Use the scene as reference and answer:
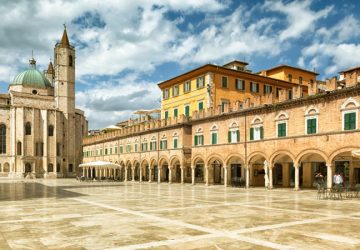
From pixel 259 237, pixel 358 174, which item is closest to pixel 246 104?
pixel 358 174

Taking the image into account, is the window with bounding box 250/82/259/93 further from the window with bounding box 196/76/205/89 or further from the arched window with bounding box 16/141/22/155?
the arched window with bounding box 16/141/22/155

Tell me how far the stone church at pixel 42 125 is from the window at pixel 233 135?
49.5m

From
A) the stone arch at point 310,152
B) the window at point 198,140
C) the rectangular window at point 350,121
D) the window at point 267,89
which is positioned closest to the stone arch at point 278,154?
the stone arch at point 310,152

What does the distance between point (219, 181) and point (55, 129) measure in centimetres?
4902

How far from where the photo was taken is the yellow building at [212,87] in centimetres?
4009

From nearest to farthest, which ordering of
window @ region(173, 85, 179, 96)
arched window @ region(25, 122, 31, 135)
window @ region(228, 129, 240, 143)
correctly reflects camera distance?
window @ region(228, 129, 240, 143) → window @ region(173, 85, 179, 96) → arched window @ region(25, 122, 31, 135)

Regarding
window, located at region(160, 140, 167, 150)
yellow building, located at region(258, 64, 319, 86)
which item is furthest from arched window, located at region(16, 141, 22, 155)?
yellow building, located at region(258, 64, 319, 86)

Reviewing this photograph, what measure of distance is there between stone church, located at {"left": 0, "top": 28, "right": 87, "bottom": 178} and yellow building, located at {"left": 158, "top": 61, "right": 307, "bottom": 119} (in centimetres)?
3914

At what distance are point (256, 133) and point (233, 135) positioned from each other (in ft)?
9.74

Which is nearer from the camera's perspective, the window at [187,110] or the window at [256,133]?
the window at [256,133]

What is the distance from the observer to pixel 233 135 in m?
34.0

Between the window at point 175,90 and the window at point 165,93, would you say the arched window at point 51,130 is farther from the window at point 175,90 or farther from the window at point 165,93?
the window at point 175,90

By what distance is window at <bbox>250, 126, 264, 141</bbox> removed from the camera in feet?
102

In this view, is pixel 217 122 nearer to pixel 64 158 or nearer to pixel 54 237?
pixel 54 237
